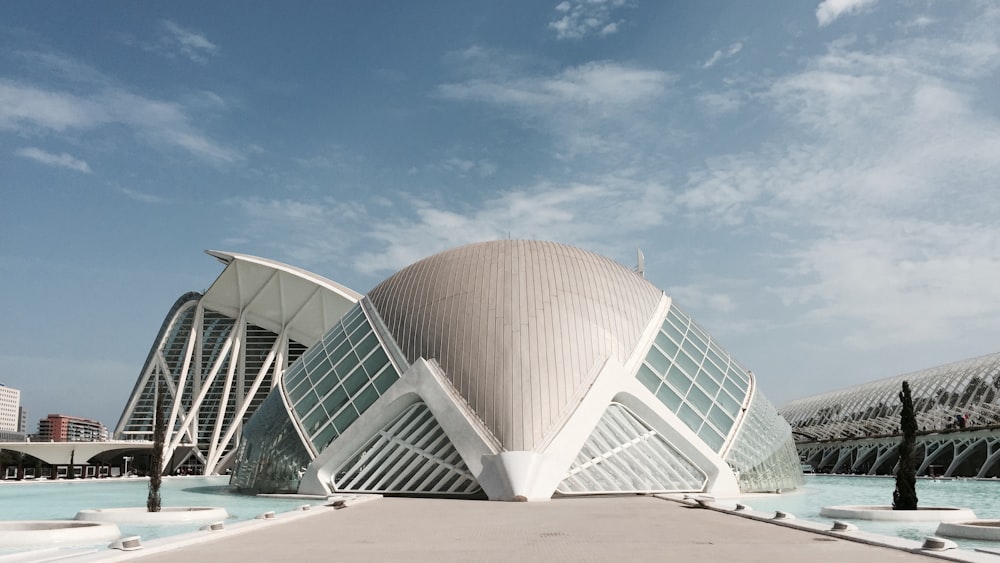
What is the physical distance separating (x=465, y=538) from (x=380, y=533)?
1569 millimetres

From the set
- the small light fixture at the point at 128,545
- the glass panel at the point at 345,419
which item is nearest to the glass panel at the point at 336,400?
the glass panel at the point at 345,419

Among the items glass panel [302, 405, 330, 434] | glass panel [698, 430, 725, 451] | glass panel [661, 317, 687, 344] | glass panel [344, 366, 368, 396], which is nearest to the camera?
glass panel [698, 430, 725, 451]

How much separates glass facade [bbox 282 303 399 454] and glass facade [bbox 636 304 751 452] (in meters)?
8.67

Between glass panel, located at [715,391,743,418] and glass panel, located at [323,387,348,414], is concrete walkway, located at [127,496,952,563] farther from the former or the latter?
glass panel, located at [715,391,743,418]

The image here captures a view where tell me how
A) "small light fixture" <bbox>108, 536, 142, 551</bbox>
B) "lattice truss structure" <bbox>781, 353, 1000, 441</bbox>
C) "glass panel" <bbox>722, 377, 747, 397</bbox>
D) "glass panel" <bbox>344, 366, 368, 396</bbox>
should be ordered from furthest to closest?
"lattice truss structure" <bbox>781, 353, 1000, 441</bbox> < "glass panel" <bbox>722, 377, 747, 397</bbox> < "glass panel" <bbox>344, 366, 368, 396</bbox> < "small light fixture" <bbox>108, 536, 142, 551</bbox>

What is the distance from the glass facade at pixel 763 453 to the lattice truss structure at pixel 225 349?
34009mm

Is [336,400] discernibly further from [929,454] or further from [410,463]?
[929,454]

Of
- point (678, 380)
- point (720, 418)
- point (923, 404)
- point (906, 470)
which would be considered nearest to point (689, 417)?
point (720, 418)

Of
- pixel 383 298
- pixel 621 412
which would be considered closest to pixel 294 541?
pixel 621 412

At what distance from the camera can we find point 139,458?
3135 inches

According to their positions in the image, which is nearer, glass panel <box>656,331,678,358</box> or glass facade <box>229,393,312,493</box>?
glass facade <box>229,393,312,493</box>

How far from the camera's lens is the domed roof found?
2486cm

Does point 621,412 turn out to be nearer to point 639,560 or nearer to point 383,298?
point 383,298

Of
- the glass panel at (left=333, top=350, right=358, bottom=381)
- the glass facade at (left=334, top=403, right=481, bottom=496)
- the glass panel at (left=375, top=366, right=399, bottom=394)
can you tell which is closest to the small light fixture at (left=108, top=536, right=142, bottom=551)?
the glass facade at (left=334, top=403, right=481, bottom=496)
